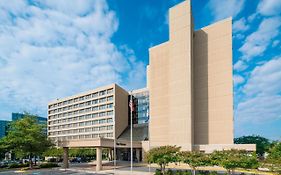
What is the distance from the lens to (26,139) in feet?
187

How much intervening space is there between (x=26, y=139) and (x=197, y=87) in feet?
142

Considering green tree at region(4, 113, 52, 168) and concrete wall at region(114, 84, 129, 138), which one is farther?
concrete wall at region(114, 84, 129, 138)

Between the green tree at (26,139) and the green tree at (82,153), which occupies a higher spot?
the green tree at (26,139)

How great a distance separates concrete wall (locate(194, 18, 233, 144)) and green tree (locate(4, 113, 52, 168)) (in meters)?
38.1

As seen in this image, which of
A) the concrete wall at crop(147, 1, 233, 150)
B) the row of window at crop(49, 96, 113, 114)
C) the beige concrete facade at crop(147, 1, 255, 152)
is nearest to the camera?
the beige concrete facade at crop(147, 1, 255, 152)

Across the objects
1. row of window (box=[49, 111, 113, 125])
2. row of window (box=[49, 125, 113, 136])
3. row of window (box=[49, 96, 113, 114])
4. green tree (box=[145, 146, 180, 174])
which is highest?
→ row of window (box=[49, 96, 113, 114])

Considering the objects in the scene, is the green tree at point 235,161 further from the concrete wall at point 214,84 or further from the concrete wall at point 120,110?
the concrete wall at point 120,110

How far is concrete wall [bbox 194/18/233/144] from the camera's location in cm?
6219

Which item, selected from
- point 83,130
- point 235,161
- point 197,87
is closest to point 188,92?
point 197,87

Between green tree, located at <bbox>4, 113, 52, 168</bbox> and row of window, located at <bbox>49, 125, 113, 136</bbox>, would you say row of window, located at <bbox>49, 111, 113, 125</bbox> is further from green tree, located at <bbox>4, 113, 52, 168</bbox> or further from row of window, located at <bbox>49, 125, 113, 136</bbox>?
green tree, located at <bbox>4, 113, 52, 168</bbox>

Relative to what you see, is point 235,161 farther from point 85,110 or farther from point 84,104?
point 84,104

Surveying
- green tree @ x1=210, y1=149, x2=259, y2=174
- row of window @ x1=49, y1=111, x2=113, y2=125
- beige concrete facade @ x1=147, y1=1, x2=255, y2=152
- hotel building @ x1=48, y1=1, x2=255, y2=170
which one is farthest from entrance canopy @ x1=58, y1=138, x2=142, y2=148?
row of window @ x1=49, y1=111, x2=113, y2=125

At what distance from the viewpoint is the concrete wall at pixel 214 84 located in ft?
204

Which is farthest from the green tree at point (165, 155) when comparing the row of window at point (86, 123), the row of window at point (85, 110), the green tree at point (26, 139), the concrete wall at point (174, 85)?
the row of window at point (85, 110)
